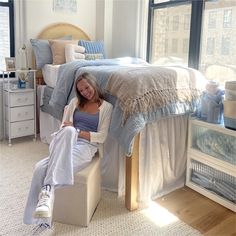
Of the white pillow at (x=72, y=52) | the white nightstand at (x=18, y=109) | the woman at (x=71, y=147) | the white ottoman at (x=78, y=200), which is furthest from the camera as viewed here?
the white pillow at (x=72, y=52)

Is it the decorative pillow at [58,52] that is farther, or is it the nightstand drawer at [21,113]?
the decorative pillow at [58,52]

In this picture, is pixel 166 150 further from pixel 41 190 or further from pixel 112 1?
pixel 112 1

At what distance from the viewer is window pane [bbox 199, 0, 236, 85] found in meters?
2.80

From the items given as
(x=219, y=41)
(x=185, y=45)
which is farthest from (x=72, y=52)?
(x=219, y=41)

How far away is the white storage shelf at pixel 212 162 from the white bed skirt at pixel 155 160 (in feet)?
0.27

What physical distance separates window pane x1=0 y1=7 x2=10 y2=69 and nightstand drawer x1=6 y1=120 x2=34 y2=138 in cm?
82

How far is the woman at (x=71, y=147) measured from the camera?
5.64ft

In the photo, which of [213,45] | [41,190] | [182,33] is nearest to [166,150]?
[41,190]

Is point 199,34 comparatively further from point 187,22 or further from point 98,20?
point 98,20

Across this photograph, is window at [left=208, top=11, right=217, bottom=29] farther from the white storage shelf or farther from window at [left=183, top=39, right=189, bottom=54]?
the white storage shelf

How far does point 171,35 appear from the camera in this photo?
3547 mm

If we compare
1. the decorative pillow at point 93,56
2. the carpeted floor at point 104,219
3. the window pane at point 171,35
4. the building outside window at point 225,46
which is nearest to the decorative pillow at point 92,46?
the decorative pillow at point 93,56

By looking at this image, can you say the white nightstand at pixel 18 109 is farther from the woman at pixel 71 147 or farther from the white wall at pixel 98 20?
the woman at pixel 71 147

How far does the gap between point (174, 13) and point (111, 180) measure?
86.7 inches
